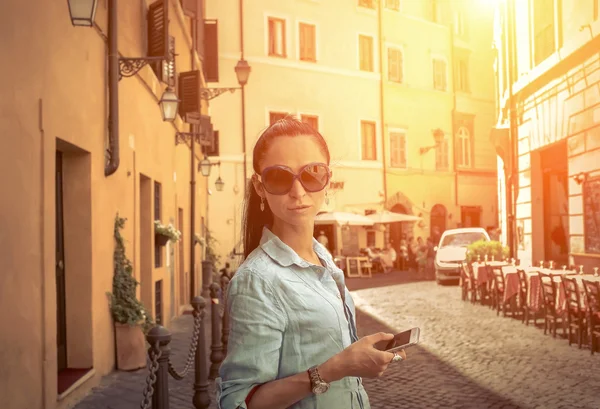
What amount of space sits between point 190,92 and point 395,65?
1721cm

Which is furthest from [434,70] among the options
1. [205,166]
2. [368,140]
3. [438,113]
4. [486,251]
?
[205,166]

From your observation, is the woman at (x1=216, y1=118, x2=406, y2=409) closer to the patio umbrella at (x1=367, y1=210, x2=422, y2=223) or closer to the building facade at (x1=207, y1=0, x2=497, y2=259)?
the building facade at (x1=207, y1=0, x2=497, y2=259)

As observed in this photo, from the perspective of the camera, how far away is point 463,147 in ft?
102

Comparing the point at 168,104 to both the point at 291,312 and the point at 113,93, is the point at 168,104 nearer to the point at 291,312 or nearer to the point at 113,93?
the point at 113,93

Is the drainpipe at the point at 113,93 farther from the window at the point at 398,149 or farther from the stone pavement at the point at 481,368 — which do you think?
the window at the point at 398,149

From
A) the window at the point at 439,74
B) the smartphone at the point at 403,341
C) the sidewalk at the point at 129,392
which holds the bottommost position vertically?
the sidewalk at the point at 129,392

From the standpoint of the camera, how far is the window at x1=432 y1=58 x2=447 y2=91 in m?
30.5

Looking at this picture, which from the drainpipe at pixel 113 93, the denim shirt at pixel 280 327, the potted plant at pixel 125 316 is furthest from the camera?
the potted plant at pixel 125 316

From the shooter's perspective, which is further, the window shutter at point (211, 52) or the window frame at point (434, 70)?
the window frame at point (434, 70)

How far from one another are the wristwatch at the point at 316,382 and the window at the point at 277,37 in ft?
82.0

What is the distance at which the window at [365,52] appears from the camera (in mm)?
28125

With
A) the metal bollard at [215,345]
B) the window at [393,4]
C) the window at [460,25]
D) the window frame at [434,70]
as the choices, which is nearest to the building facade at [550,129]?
the metal bollard at [215,345]

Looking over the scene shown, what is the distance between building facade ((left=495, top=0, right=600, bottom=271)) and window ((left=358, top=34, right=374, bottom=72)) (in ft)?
32.0

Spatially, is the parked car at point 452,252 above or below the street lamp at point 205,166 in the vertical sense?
below
